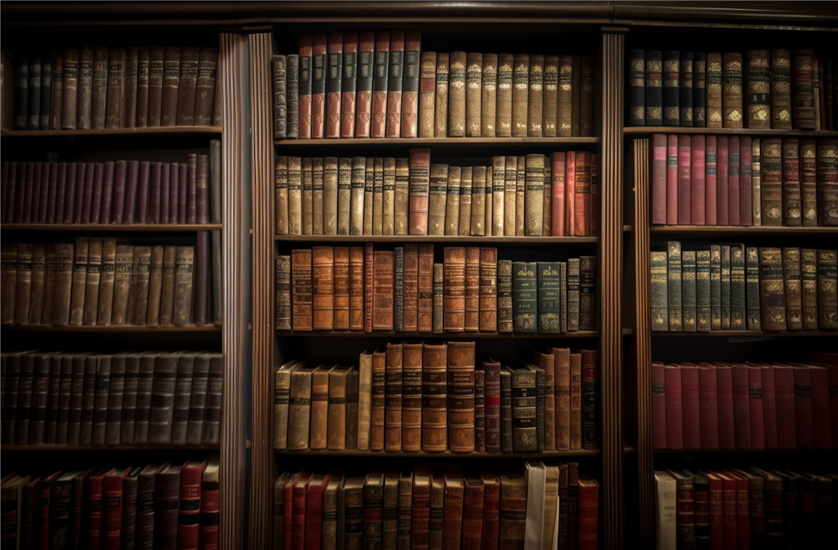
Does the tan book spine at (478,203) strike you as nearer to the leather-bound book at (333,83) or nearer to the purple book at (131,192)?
the leather-bound book at (333,83)

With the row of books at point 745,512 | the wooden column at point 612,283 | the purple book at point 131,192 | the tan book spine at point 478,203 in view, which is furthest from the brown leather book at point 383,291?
the row of books at point 745,512

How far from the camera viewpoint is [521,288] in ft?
5.06

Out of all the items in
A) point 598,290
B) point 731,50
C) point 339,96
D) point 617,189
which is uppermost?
point 731,50

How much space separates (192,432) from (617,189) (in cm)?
175

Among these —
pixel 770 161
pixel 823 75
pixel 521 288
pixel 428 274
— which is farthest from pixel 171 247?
pixel 823 75

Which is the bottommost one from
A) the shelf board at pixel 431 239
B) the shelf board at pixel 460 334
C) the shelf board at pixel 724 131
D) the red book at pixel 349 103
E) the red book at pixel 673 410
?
the red book at pixel 673 410

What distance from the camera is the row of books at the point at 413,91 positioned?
1.55 m

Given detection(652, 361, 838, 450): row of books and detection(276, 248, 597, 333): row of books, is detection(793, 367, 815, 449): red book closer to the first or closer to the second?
detection(652, 361, 838, 450): row of books

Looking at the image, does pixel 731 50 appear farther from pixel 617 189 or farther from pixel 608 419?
pixel 608 419

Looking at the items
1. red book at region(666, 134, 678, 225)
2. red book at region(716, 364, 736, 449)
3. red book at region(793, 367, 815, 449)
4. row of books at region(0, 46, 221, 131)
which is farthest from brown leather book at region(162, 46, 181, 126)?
red book at region(793, 367, 815, 449)

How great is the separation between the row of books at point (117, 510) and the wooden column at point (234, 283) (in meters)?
0.06

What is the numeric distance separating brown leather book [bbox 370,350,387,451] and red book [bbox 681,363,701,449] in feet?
3.58

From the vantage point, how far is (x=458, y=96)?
1547 mm

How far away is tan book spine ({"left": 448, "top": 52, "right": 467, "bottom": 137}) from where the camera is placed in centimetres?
155
